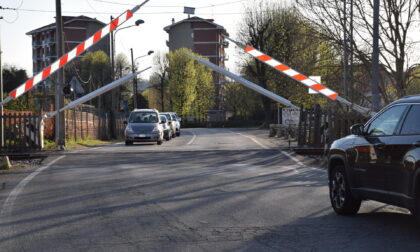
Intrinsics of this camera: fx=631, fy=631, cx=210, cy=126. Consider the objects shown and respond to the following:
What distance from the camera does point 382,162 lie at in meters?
7.17

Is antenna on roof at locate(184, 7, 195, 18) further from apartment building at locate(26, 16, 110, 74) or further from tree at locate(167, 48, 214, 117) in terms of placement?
apartment building at locate(26, 16, 110, 74)

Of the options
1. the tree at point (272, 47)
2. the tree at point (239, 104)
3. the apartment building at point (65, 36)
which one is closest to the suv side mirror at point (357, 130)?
the tree at point (272, 47)

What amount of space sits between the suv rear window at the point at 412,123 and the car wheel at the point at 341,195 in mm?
1523

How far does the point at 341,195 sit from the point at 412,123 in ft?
6.26

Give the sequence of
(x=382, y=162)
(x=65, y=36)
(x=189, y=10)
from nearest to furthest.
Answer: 1. (x=382, y=162)
2. (x=189, y=10)
3. (x=65, y=36)

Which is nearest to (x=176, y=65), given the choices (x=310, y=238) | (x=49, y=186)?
(x=49, y=186)

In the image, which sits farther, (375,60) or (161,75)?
(161,75)

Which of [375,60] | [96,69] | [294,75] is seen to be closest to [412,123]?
[294,75]

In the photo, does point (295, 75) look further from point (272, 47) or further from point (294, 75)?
point (272, 47)

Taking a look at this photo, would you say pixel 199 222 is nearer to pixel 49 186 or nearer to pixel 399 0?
pixel 49 186

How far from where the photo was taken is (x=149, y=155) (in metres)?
20.1

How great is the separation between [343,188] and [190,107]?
81.8 m

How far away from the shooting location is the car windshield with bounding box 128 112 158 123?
1216 inches

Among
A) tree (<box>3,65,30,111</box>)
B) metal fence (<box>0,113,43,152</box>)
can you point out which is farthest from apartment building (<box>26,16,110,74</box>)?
metal fence (<box>0,113,43,152</box>)
